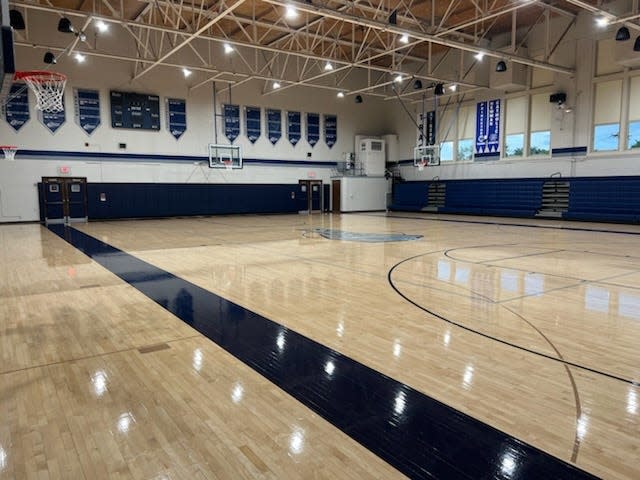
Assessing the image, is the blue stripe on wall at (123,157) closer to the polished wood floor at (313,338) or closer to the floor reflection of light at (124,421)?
the polished wood floor at (313,338)

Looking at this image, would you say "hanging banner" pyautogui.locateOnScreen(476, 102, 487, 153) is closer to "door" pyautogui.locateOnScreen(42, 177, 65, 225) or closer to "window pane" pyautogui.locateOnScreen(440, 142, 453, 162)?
"window pane" pyautogui.locateOnScreen(440, 142, 453, 162)

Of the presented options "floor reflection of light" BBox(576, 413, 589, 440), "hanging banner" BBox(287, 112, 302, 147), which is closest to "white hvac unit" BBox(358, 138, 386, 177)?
"hanging banner" BBox(287, 112, 302, 147)

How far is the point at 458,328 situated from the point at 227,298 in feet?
8.21

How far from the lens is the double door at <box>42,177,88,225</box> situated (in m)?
16.5

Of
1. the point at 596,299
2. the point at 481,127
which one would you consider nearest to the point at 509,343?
the point at 596,299

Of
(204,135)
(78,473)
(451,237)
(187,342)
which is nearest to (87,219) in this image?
(204,135)

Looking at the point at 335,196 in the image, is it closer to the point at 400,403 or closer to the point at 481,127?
the point at 481,127

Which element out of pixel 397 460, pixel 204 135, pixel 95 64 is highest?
pixel 95 64

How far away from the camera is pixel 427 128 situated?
21609mm

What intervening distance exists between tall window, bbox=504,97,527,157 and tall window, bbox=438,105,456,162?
101 inches

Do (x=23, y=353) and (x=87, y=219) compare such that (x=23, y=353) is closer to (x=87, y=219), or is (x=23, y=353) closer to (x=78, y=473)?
(x=78, y=473)

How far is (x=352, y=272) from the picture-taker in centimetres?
664

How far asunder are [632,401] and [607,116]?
1588 cm

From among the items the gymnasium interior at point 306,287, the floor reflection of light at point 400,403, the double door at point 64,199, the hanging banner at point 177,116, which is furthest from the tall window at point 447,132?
the floor reflection of light at point 400,403
